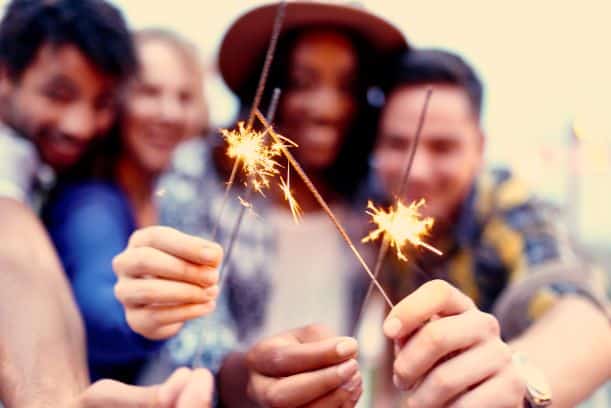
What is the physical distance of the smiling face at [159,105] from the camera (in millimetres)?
548

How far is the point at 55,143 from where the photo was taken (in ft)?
1.51

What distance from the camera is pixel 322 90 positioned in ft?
1.56

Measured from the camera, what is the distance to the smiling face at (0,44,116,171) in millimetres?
445

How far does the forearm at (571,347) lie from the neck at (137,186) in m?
0.30

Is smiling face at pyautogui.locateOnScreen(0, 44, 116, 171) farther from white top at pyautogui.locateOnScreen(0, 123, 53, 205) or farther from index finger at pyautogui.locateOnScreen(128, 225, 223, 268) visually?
index finger at pyautogui.locateOnScreen(128, 225, 223, 268)

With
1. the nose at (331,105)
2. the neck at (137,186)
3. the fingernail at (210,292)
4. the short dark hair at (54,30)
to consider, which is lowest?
the neck at (137,186)

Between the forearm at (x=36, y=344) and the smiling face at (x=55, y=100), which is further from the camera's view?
the smiling face at (x=55, y=100)

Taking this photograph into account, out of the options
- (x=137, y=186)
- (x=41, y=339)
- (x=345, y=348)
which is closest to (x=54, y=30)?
(x=137, y=186)

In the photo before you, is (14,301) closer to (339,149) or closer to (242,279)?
(242,279)

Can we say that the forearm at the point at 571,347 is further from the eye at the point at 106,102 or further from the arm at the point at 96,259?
the eye at the point at 106,102

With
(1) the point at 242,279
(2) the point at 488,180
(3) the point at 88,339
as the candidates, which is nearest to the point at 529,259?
(2) the point at 488,180

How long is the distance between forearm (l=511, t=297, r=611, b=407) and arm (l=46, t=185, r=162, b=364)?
0.82ft

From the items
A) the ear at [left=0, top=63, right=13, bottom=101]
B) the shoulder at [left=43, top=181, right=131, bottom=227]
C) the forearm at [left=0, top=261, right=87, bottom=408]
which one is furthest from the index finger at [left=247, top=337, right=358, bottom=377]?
the ear at [left=0, top=63, right=13, bottom=101]

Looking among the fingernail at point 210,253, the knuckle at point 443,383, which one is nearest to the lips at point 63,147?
the fingernail at point 210,253
